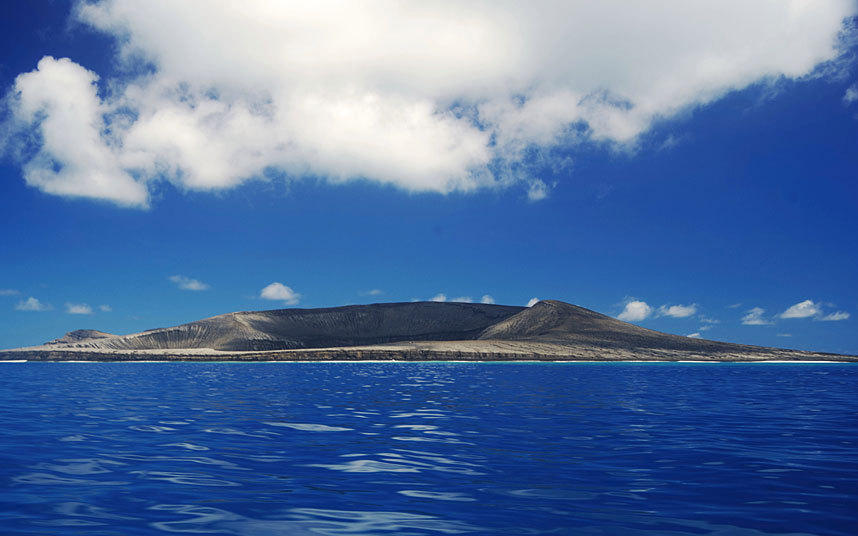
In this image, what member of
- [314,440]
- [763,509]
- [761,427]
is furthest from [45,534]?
[761,427]

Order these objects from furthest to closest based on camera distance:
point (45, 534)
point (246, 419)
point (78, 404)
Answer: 1. point (78, 404)
2. point (246, 419)
3. point (45, 534)

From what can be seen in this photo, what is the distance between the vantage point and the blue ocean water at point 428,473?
10367mm

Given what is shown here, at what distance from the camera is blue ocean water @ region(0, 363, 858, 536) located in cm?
1037

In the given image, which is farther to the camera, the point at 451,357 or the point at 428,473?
the point at 451,357

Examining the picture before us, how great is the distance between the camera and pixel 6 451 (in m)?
17.6

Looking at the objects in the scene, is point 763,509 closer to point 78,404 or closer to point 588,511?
point 588,511

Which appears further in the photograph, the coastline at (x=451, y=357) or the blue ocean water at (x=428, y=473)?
the coastline at (x=451, y=357)

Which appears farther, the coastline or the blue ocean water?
the coastline

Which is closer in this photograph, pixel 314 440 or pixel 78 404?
pixel 314 440

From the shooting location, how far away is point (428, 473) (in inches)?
573

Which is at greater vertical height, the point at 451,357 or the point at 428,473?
the point at 428,473

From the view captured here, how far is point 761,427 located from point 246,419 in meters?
22.0

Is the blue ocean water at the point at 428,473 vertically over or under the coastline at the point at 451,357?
over

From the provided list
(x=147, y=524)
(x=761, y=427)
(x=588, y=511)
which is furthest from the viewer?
(x=761, y=427)
